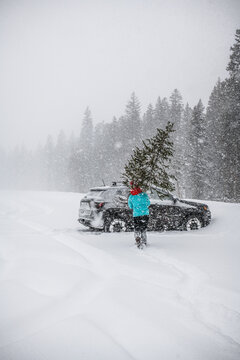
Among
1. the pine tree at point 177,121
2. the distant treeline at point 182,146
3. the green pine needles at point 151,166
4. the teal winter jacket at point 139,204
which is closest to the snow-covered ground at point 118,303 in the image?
the teal winter jacket at point 139,204

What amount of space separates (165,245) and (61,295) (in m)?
3.88

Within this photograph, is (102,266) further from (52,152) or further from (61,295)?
(52,152)

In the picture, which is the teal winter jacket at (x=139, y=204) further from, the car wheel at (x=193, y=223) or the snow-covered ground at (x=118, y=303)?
the car wheel at (x=193, y=223)

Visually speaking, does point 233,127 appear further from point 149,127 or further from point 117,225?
point 149,127

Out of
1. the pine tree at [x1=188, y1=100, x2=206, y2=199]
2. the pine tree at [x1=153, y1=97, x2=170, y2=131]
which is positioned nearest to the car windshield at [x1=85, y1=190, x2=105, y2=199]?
the pine tree at [x1=188, y1=100, x2=206, y2=199]

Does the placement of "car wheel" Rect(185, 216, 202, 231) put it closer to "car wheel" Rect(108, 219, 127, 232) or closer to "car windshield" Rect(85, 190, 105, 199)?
"car wheel" Rect(108, 219, 127, 232)

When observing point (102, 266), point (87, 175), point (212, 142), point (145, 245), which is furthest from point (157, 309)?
point (87, 175)

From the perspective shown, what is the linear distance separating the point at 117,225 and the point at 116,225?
4 cm

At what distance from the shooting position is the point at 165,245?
6566 mm

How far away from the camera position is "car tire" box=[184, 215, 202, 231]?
8703mm

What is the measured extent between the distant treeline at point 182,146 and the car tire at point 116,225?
18.6m

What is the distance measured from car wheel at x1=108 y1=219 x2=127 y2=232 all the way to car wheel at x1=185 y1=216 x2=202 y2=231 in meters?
2.40

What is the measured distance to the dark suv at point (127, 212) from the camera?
815 cm

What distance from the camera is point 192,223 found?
8750 millimetres
